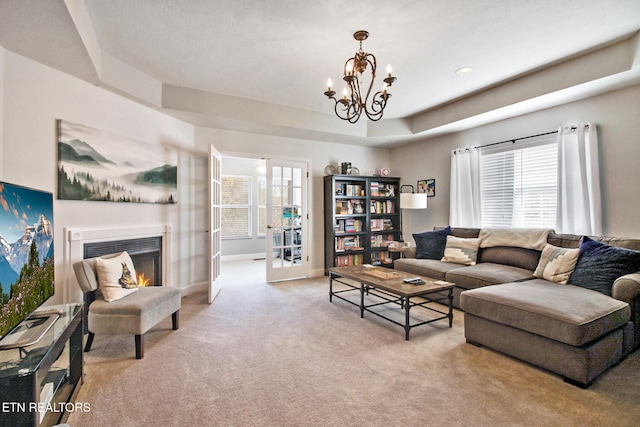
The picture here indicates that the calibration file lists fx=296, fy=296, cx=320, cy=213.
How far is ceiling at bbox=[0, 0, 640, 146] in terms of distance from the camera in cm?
218

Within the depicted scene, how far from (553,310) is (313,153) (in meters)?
3.99

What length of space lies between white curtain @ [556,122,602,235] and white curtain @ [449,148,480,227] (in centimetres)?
107

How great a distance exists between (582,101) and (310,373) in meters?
4.10

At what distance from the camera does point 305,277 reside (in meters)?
5.16

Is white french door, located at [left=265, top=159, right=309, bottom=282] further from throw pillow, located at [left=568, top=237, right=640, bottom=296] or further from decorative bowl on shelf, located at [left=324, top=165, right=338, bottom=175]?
throw pillow, located at [left=568, top=237, right=640, bottom=296]

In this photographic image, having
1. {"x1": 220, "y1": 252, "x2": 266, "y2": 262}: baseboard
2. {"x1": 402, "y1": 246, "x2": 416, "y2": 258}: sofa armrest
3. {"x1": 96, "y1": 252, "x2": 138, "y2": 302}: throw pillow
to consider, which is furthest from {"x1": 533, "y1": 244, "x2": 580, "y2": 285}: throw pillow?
{"x1": 220, "y1": 252, "x2": 266, "y2": 262}: baseboard

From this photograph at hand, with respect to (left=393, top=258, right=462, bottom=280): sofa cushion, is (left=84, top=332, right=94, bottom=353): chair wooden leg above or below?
below

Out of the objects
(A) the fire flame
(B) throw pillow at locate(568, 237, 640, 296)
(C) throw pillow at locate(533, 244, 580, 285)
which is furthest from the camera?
(A) the fire flame

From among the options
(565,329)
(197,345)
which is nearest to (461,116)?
(565,329)

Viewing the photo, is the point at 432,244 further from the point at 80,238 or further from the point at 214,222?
the point at 80,238

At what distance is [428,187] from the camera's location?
5.23 metres

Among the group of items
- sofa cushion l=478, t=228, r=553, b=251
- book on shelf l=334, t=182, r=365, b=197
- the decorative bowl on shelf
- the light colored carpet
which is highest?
the decorative bowl on shelf

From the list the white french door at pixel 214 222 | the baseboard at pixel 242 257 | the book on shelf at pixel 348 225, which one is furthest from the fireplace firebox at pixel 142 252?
the baseboard at pixel 242 257

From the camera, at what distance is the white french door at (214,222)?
3822 millimetres
